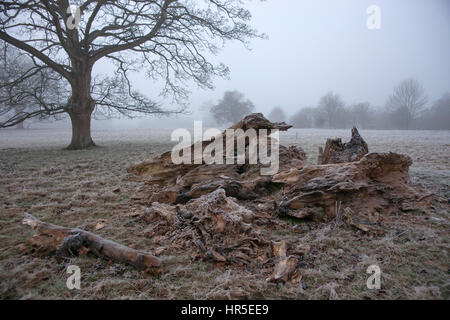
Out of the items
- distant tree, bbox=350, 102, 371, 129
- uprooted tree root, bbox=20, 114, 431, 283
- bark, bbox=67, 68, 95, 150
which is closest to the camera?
uprooted tree root, bbox=20, 114, 431, 283

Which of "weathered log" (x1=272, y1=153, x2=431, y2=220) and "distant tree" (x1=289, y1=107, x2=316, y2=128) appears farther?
"distant tree" (x1=289, y1=107, x2=316, y2=128)

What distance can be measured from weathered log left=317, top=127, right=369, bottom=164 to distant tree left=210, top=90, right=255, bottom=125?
136 ft

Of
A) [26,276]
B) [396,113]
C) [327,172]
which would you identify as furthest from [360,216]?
[396,113]

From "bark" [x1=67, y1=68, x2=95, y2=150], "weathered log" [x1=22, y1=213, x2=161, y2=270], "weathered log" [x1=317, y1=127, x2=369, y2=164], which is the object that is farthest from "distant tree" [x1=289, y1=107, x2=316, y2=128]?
"weathered log" [x1=22, y1=213, x2=161, y2=270]

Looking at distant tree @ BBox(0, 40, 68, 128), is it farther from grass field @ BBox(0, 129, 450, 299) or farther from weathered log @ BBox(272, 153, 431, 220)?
weathered log @ BBox(272, 153, 431, 220)

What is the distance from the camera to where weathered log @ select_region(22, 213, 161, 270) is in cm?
253

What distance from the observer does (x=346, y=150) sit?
519 cm

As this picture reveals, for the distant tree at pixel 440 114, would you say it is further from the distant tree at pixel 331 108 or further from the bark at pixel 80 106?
the bark at pixel 80 106

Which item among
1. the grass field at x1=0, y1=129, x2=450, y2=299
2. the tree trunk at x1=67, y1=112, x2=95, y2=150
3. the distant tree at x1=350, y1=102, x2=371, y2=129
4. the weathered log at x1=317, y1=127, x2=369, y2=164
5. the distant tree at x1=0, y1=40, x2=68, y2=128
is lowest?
the grass field at x1=0, y1=129, x2=450, y2=299

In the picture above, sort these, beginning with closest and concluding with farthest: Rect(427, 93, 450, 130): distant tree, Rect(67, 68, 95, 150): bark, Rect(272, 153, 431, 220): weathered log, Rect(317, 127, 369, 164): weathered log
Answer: Rect(272, 153, 431, 220): weathered log
Rect(317, 127, 369, 164): weathered log
Rect(67, 68, 95, 150): bark
Rect(427, 93, 450, 130): distant tree

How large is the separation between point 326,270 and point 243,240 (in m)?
0.94

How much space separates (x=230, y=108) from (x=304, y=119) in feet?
47.0

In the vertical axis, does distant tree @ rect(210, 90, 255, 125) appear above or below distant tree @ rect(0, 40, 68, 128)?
above
